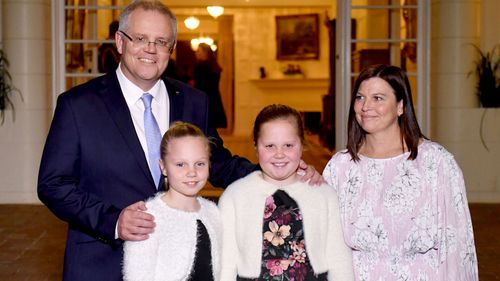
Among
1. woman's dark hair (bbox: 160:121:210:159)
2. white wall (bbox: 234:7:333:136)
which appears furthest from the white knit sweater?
white wall (bbox: 234:7:333:136)

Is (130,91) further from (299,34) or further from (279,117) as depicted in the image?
(299,34)

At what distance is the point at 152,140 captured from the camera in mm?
2727

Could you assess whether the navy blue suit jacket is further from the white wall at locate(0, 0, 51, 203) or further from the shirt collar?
the white wall at locate(0, 0, 51, 203)

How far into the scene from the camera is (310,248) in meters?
2.62

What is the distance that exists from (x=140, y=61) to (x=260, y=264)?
0.74 meters

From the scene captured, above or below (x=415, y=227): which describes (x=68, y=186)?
above

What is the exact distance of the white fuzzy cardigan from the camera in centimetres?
247

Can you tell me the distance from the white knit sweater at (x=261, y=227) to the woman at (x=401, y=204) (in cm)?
13

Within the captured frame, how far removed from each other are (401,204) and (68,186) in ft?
3.54

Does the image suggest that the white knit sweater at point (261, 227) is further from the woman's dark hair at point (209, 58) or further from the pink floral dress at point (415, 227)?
the woman's dark hair at point (209, 58)

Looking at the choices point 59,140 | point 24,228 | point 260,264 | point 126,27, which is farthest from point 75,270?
point 24,228

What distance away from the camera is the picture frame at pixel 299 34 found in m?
17.6

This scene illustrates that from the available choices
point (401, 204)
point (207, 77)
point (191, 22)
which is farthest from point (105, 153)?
point (191, 22)

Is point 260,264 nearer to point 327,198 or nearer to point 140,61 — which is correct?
point 327,198
